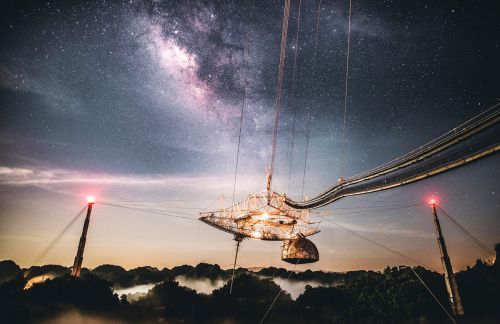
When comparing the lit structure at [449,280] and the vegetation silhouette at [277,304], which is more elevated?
the lit structure at [449,280]

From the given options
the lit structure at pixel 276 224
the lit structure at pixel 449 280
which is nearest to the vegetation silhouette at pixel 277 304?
the lit structure at pixel 449 280

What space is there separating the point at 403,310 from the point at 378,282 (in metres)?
4.31

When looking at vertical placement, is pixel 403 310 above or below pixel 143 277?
above

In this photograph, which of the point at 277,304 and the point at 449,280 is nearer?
the point at 449,280

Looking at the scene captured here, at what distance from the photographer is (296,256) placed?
38.4 ft

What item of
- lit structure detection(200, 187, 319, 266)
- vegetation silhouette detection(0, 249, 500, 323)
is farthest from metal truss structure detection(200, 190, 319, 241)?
vegetation silhouette detection(0, 249, 500, 323)

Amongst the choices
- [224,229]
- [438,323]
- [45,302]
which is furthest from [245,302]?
[224,229]

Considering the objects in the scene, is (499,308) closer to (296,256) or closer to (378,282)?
(378,282)

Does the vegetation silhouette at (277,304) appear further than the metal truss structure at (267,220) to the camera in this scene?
Yes

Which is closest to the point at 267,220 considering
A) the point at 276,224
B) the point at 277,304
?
the point at 276,224

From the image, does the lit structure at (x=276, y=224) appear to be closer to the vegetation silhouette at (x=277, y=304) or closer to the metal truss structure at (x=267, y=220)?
the metal truss structure at (x=267, y=220)

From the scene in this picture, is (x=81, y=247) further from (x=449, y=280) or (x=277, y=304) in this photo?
(x=277, y=304)

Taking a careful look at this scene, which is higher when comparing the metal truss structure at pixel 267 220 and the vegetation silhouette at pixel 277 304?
the metal truss structure at pixel 267 220

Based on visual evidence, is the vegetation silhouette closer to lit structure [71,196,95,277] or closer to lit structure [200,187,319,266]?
lit structure [71,196,95,277]
